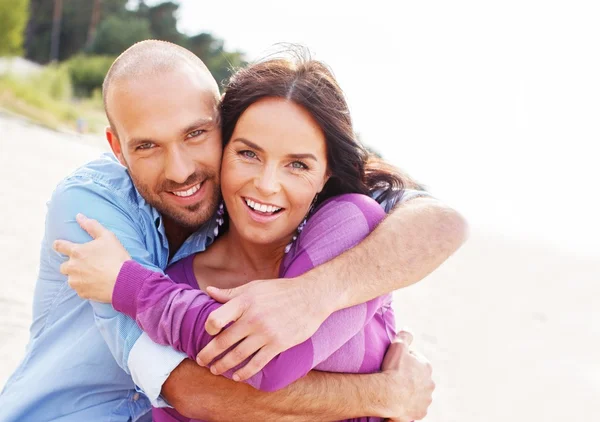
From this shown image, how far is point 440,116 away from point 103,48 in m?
27.2

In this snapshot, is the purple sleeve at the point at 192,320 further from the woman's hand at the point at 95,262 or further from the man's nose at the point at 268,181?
the man's nose at the point at 268,181

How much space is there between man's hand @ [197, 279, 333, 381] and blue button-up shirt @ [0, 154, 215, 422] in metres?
0.45

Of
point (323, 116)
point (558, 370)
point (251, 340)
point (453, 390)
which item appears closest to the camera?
point (251, 340)

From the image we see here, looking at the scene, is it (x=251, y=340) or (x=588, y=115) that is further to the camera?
(x=588, y=115)

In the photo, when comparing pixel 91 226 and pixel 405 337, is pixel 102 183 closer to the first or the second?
pixel 91 226

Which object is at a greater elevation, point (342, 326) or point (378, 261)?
point (378, 261)

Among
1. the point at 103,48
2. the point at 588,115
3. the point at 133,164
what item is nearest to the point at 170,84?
the point at 133,164

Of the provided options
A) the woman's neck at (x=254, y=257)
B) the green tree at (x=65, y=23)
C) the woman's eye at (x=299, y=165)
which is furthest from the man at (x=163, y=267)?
the green tree at (x=65, y=23)

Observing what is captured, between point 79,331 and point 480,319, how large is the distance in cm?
625

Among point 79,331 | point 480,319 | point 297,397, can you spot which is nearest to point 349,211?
point 297,397

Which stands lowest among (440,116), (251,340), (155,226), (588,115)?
(440,116)

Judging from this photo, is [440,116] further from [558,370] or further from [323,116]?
[323,116]

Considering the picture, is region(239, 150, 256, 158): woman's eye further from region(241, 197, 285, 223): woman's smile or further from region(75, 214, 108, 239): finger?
region(75, 214, 108, 239): finger

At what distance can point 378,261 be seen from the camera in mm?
2422
